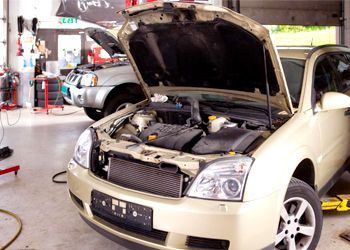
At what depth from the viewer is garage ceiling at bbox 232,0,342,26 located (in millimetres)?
6469

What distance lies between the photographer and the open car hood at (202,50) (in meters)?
2.10

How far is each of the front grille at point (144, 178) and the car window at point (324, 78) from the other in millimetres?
1146

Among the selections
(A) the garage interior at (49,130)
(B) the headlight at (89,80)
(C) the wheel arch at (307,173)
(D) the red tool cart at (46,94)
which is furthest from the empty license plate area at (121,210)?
(D) the red tool cart at (46,94)

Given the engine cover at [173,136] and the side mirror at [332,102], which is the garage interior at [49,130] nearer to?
the engine cover at [173,136]

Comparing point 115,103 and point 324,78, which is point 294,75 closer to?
point 324,78

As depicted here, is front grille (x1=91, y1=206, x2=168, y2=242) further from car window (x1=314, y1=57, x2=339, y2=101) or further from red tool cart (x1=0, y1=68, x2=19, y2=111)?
red tool cart (x1=0, y1=68, x2=19, y2=111)

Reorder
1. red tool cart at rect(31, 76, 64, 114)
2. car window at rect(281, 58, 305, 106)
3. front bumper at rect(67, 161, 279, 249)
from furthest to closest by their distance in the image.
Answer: red tool cart at rect(31, 76, 64, 114) → car window at rect(281, 58, 305, 106) → front bumper at rect(67, 161, 279, 249)

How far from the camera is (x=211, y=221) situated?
157 cm

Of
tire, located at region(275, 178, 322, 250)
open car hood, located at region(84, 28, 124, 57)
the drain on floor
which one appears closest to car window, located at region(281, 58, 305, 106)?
tire, located at region(275, 178, 322, 250)

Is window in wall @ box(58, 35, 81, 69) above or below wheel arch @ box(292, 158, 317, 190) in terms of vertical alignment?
above

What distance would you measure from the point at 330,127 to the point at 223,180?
1110 millimetres

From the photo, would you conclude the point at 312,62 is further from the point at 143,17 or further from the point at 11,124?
the point at 11,124

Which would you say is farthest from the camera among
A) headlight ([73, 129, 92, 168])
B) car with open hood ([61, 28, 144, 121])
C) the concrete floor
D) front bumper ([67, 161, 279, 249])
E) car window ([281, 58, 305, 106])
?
car with open hood ([61, 28, 144, 121])

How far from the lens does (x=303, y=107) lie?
7.03ft
